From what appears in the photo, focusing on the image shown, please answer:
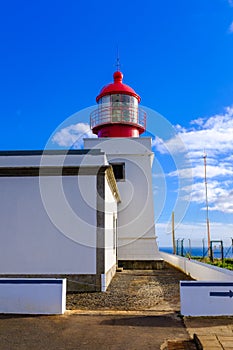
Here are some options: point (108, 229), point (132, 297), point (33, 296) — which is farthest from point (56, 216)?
point (33, 296)

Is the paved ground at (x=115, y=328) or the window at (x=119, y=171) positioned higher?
the window at (x=119, y=171)

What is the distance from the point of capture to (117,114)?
16.6 m

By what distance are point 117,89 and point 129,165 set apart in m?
3.81

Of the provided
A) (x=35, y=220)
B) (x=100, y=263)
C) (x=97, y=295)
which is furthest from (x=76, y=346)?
(x=35, y=220)

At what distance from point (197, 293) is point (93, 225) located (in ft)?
12.9

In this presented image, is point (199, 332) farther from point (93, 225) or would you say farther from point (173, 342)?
point (93, 225)

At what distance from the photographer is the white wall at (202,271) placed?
25.4ft

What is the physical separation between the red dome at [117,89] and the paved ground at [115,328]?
11.3 metres

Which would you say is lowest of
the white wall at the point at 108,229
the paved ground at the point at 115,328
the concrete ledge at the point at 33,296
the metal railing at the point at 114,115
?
the paved ground at the point at 115,328

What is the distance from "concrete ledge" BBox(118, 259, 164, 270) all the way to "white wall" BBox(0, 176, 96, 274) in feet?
20.6

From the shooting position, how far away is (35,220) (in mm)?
9367

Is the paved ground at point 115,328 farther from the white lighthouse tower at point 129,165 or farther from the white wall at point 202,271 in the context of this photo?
the white lighthouse tower at point 129,165

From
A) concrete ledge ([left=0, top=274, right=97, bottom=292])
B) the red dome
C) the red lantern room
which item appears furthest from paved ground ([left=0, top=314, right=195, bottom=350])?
the red dome

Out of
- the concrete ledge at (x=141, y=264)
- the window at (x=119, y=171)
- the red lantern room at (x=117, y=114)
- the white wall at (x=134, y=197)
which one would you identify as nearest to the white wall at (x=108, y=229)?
the concrete ledge at (x=141, y=264)
